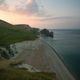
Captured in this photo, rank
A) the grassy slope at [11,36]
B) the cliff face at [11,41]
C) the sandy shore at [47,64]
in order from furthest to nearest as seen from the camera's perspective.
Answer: the grassy slope at [11,36] → the cliff face at [11,41] → the sandy shore at [47,64]

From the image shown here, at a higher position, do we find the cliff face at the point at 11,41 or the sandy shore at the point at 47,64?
the cliff face at the point at 11,41

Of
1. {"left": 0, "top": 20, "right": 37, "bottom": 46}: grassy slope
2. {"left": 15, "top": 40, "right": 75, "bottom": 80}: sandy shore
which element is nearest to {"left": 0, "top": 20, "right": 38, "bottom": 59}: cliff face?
{"left": 0, "top": 20, "right": 37, "bottom": 46}: grassy slope

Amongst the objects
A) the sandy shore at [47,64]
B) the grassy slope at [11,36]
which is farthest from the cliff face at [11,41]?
the sandy shore at [47,64]

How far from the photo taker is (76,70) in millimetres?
46312

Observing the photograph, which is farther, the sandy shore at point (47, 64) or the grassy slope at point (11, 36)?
the grassy slope at point (11, 36)

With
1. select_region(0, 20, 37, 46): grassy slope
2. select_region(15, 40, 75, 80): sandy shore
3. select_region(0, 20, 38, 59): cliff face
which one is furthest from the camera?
select_region(0, 20, 37, 46): grassy slope

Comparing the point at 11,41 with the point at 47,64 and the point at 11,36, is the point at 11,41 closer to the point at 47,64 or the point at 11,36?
the point at 11,36

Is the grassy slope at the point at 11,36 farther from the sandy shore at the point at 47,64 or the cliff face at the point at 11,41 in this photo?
the sandy shore at the point at 47,64

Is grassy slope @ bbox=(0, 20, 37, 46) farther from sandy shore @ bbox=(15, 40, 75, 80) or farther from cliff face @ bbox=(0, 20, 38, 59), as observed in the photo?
sandy shore @ bbox=(15, 40, 75, 80)

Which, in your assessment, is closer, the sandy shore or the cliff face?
the sandy shore

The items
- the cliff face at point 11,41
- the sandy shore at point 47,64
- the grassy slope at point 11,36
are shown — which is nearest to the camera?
the sandy shore at point 47,64

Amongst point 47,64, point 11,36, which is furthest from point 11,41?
point 47,64

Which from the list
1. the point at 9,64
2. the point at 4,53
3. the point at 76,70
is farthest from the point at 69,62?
the point at 9,64

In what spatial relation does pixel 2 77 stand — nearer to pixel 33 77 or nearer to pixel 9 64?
pixel 33 77
